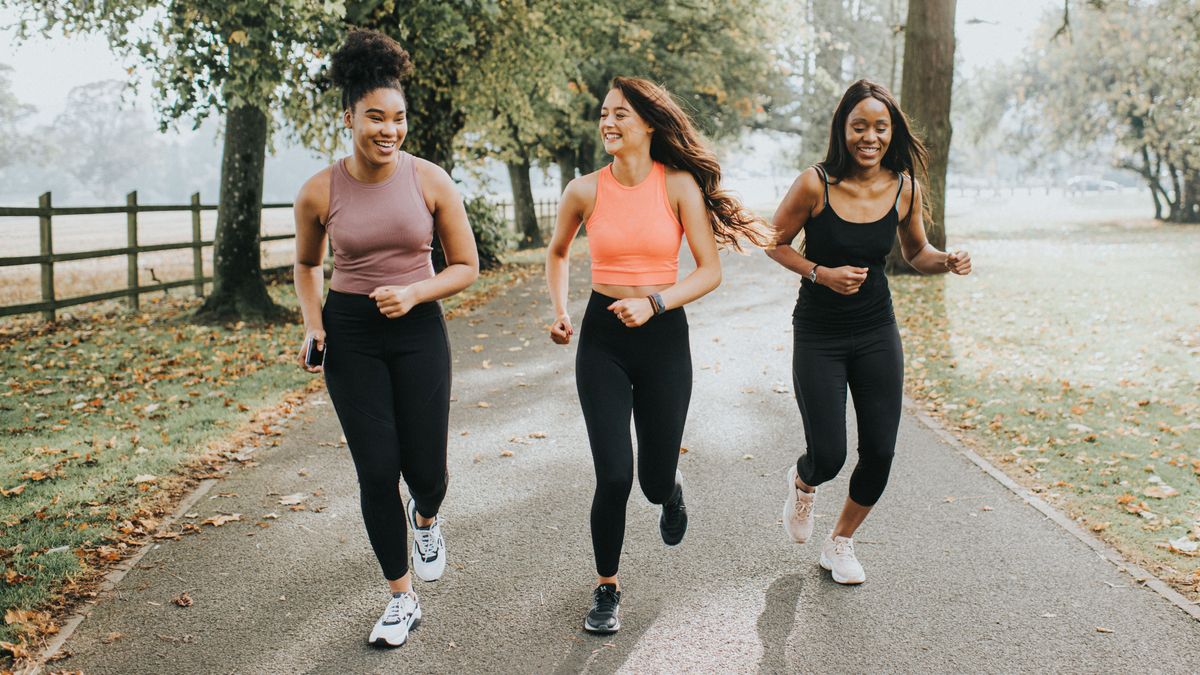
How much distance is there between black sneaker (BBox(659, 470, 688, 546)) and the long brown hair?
3.83 ft

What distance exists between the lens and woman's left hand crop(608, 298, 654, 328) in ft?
11.6

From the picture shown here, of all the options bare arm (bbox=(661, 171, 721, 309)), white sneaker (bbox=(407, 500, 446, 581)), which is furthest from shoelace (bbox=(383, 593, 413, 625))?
bare arm (bbox=(661, 171, 721, 309))

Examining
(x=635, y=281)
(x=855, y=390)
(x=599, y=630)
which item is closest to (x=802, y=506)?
(x=855, y=390)

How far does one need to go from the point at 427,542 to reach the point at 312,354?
1.10 meters

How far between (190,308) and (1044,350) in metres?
11.8

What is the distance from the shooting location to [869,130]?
4133 mm

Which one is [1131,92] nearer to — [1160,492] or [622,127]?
[1160,492]

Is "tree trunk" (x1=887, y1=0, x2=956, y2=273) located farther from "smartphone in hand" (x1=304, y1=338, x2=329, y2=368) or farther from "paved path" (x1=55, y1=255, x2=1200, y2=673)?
"smartphone in hand" (x1=304, y1=338, x2=329, y2=368)

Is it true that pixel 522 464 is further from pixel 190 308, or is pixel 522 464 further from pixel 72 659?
pixel 190 308

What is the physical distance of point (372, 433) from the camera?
372 cm

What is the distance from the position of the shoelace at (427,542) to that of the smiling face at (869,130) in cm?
247

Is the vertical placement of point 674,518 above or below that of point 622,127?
below

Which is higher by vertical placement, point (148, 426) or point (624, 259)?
point (624, 259)

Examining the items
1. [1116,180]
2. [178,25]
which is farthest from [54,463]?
[1116,180]
